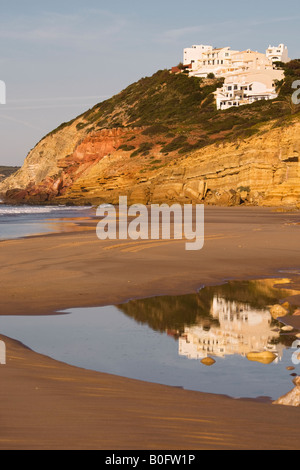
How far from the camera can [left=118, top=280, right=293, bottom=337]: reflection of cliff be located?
27.9ft

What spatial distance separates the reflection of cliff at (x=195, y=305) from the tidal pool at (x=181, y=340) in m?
0.02

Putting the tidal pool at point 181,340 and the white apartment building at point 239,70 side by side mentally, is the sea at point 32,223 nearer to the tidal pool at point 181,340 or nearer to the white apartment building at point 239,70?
the tidal pool at point 181,340

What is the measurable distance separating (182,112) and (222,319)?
84.0m

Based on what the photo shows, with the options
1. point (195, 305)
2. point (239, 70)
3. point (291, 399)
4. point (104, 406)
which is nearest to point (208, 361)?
point (291, 399)

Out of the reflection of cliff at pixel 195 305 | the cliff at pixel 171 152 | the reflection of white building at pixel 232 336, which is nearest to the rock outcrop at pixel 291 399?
the reflection of white building at pixel 232 336

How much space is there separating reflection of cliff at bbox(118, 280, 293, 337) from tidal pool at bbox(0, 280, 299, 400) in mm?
16

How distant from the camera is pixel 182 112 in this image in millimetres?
89812

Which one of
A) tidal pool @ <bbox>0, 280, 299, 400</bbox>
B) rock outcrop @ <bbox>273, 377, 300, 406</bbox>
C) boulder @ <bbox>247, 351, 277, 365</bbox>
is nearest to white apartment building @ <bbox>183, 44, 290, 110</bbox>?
tidal pool @ <bbox>0, 280, 299, 400</bbox>

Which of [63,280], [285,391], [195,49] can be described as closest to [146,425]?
[285,391]

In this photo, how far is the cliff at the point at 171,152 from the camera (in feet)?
144

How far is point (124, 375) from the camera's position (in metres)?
5.95

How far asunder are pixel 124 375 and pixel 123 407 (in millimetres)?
1579

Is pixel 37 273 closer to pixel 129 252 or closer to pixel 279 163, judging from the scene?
pixel 129 252

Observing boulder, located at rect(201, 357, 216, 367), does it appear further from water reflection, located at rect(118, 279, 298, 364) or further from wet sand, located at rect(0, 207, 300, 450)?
wet sand, located at rect(0, 207, 300, 450)
